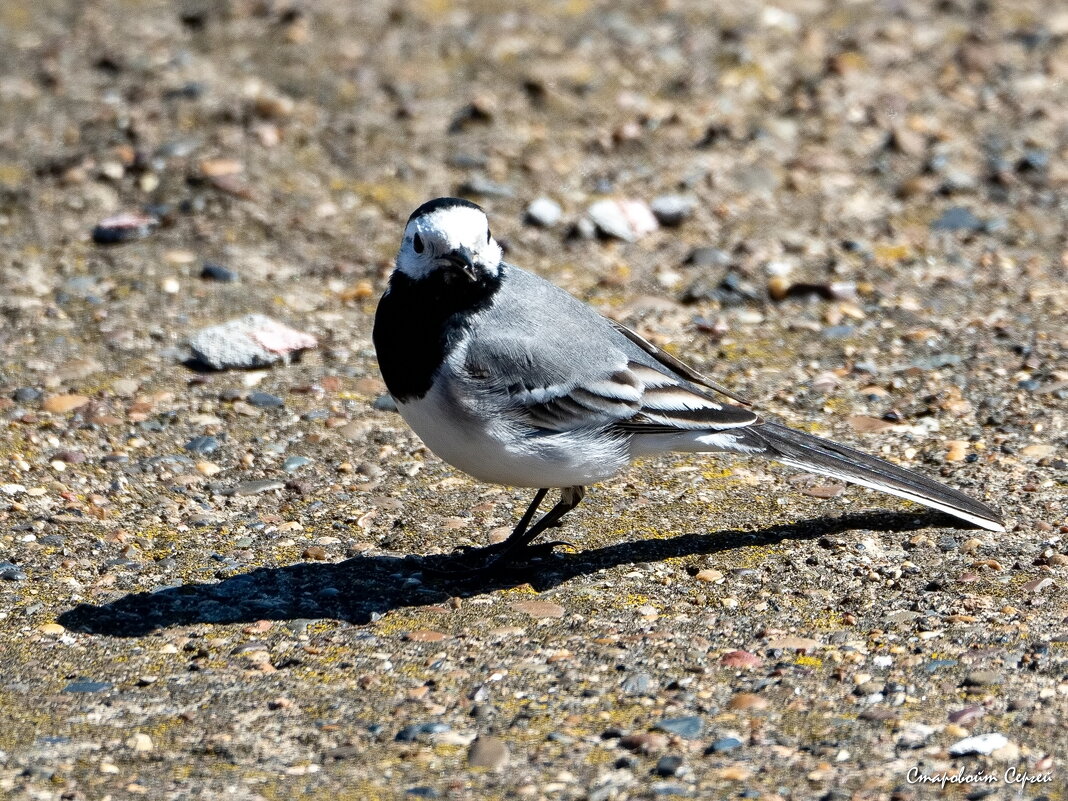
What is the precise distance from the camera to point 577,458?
4.66 m

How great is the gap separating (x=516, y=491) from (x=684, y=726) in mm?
1949

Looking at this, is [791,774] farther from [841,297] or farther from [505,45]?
[505,45]

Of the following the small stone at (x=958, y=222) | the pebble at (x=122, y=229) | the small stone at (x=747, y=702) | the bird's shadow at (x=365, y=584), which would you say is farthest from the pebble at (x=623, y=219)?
the small stone at (x=747, y=702)

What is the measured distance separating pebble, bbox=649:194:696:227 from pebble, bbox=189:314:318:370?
2.23 metres

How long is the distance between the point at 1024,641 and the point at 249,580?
260cm

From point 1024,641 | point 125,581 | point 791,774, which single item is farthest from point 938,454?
point 125,581

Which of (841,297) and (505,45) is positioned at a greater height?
(505,45)

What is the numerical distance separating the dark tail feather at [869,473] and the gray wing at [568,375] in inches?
5.7

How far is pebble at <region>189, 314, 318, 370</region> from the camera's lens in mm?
6293

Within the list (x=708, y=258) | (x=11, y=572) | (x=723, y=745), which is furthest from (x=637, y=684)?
(x=708, y=258)

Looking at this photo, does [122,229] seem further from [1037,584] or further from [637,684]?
[1037,584]

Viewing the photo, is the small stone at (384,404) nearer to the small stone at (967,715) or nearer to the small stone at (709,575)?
the small stone at (709,575)

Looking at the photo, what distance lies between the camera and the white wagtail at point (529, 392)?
4.55 metres

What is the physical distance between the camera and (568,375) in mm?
4758
